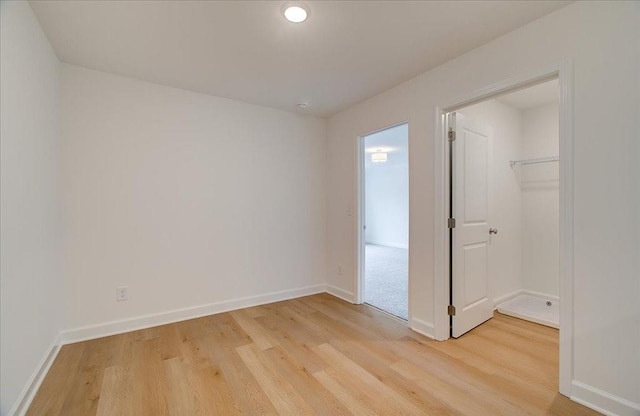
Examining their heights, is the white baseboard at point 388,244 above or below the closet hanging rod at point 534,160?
below

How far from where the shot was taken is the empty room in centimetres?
161

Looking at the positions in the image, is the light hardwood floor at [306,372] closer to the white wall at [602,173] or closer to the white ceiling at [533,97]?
the white wall at [602,173]

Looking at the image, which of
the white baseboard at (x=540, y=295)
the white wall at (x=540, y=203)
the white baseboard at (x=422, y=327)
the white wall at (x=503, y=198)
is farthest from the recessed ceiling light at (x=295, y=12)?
the white baseboard at (x=540, y=295)

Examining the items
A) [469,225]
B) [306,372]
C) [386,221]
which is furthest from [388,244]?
[306,372]

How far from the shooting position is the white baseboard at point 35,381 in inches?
61.9

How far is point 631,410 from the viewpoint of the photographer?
1.49 m

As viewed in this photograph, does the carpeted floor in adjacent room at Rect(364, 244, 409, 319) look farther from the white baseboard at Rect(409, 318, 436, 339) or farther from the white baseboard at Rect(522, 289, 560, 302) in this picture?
the white baseboard at Rect(522, 289, 560, 302)

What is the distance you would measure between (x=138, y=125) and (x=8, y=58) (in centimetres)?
122

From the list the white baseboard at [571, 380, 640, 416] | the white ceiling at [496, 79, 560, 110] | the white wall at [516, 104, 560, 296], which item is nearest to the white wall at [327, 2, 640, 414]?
the white baseboard at [571, 380, 640, 416]

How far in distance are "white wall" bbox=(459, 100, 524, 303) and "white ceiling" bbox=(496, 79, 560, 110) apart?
8 cm

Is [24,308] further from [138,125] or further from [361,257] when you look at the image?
[361,257]

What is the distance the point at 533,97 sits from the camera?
3250 millimetres

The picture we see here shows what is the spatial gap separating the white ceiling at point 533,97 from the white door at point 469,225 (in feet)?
2.29

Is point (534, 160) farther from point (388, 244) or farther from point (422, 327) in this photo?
point (388, 244)
